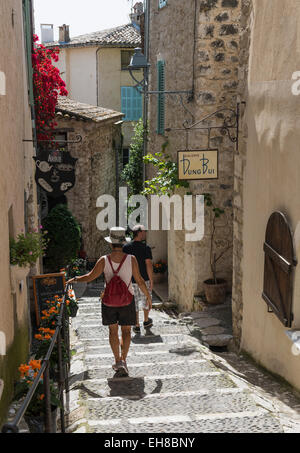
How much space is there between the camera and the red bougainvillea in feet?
33.1

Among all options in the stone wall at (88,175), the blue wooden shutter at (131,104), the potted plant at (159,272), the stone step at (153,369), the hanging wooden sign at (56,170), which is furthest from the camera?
the blue wooden shutter at (131,104)

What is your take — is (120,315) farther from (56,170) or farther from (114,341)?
(56,170)

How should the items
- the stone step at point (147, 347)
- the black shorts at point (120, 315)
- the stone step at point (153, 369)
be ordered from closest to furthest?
the black shorts at point (120, 315) → the stone step at point (153, 369) → the stone step at point (147, 347)

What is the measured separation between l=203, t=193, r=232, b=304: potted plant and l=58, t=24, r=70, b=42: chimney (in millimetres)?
21119

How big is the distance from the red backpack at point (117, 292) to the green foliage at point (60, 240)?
700 cm

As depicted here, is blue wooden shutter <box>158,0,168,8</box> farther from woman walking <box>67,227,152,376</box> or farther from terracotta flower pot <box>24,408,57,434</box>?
terracotta flower pot <box>24,408,57,434</box>

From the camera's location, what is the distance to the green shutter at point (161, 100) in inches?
464

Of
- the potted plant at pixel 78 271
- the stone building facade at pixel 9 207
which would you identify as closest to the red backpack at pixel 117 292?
the stone building facade at pixel 9 207

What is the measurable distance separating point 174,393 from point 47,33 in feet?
98.4

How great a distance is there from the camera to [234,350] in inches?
293

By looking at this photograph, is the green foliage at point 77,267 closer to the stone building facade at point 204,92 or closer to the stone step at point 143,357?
the stone building facade at point 204,92

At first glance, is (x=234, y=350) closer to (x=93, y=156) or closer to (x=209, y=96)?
(x=209, y=96)

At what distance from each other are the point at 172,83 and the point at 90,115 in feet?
15.5
